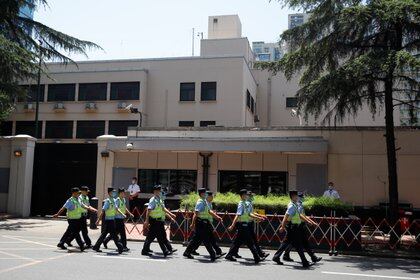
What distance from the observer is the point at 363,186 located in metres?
20.6

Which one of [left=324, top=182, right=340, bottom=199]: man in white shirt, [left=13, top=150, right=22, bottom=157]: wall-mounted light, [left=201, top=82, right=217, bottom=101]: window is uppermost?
[left=201, top=82, right=217, bottom=101]: window

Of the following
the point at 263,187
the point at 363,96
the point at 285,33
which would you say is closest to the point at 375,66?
the point at 363,96

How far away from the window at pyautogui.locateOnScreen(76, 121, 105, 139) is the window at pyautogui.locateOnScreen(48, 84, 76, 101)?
230 centimetres

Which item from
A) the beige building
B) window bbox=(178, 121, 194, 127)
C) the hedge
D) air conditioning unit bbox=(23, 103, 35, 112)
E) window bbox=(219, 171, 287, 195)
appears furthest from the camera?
air conditioning unit bbox=(23, 103, 35, 112)

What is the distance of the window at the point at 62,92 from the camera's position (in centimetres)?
3953

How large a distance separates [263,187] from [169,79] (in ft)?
58.2

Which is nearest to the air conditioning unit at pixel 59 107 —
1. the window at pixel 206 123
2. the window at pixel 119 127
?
the window at pixel 119 127

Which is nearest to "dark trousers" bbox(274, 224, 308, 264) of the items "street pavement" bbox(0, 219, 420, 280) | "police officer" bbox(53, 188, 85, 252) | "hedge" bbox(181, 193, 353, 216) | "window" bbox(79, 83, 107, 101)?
"street pavement" bbox(0, 219, 420, 280)

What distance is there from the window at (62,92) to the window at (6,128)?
13.9ft

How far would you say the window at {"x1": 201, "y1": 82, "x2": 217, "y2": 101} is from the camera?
36.7m

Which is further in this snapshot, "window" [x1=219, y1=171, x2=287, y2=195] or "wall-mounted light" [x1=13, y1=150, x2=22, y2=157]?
"wall-mounted light" [x1=13, y1=150, x2=22, y2=157]

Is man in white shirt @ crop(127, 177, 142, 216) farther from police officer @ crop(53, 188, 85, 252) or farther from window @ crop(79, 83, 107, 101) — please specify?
window @ crop(79, 83, 107, 101)

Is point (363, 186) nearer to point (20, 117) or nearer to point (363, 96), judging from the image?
point (363, 96)

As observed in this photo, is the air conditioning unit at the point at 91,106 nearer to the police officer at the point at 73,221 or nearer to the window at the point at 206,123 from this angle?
the window at the point at 206,123
